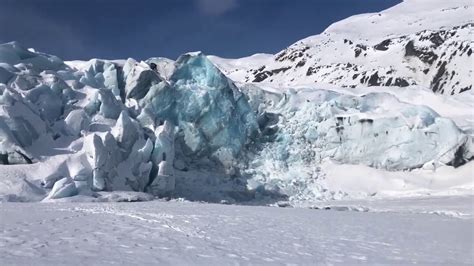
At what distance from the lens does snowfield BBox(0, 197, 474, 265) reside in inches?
231

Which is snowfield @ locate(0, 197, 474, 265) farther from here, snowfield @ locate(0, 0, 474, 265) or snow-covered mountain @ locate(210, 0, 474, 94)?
snow-covered mountain @ locate(210, 0, 474, 94)

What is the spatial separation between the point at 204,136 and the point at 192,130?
1.96ft

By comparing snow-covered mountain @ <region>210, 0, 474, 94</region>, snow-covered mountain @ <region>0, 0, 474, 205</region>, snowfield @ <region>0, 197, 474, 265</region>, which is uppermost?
snow-covered mountain @ <region>210, 0, 474, 94</region>

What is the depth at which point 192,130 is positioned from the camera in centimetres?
1983

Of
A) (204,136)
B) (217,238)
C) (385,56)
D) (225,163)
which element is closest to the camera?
(217,238)

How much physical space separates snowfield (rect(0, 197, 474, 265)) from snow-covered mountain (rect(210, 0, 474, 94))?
32732 millimetres

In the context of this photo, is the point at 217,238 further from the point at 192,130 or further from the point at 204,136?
the point at 204,136

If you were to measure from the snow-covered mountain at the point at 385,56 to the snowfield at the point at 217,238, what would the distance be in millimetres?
32732

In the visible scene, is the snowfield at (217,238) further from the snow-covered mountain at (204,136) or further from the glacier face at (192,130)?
the glacier face at (192,130)

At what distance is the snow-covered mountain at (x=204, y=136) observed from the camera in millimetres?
15344

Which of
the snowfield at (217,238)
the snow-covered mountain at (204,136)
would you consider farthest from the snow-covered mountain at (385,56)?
the snowfield at (217,238)

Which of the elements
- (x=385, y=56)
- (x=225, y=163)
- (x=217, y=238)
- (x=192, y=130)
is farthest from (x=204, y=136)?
(x=385, y=56)

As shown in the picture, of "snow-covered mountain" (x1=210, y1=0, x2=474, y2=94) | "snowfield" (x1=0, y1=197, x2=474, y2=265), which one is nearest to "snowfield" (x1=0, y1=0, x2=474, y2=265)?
"snowfield" (x1=0, y1=197, x2=474, y2=265)

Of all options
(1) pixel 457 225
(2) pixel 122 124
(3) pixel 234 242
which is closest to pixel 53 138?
(2) pixel 122 124
